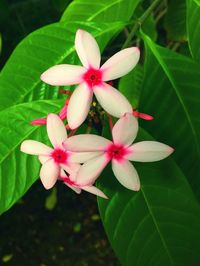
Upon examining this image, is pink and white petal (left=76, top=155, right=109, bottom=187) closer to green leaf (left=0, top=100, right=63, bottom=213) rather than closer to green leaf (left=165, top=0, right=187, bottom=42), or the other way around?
green leaf (left=0, top=100, right=63, bottom=213)

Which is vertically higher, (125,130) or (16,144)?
(125,130)

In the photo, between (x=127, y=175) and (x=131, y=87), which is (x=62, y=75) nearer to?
(x=127, y=175)

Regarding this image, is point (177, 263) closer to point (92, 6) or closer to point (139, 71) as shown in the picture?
point (92, 6)

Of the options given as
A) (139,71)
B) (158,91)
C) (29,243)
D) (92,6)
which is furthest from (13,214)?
(158,91)

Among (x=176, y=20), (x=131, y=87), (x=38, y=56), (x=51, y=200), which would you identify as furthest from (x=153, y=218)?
(x=51, y=200)

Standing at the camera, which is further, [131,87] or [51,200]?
[51,200]
